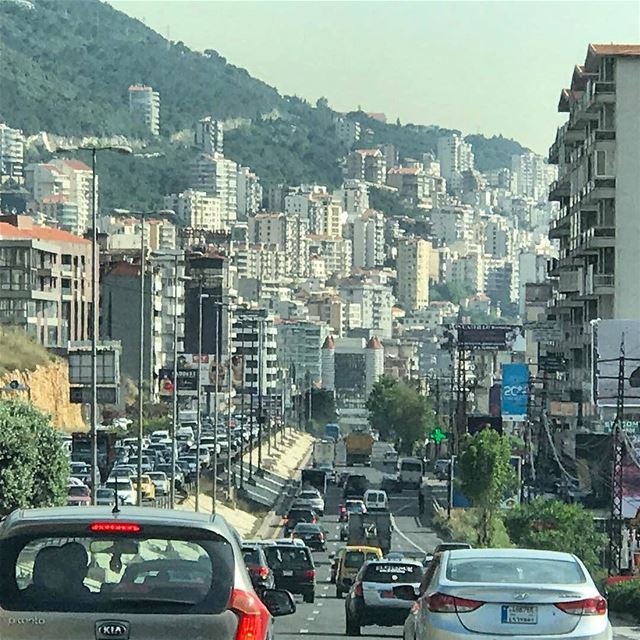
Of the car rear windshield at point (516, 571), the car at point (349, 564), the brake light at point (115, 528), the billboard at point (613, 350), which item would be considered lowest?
the car at point (349, 564)

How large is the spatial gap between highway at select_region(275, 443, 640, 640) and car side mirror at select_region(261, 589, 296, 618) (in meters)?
15.1

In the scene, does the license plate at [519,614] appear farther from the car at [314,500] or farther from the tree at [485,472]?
the car at [314,500]

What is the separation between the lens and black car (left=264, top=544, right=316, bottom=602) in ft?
127

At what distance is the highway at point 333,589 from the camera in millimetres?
29125

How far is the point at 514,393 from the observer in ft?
271

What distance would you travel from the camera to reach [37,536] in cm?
1035

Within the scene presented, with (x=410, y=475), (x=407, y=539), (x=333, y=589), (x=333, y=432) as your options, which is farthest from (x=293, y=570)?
(x=333, y=432)

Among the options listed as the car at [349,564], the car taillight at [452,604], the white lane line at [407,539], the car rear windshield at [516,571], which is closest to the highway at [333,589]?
the white lane line at [407,539]

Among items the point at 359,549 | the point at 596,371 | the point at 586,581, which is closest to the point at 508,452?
the point at 596,371

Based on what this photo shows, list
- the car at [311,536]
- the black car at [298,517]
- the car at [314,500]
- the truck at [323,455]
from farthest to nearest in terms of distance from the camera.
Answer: the truck at [323,455] → the car at [314,500] → the black car at [298,517] → the car at [311,536]

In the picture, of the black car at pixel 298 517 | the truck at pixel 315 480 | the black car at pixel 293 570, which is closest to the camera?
the black car at pixel 293 570

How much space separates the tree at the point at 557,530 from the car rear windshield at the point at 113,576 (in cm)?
4799

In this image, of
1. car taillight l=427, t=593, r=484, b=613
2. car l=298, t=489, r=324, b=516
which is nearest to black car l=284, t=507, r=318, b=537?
car l=298, t=489, r=324, b=516

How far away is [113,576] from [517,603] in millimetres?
4278
